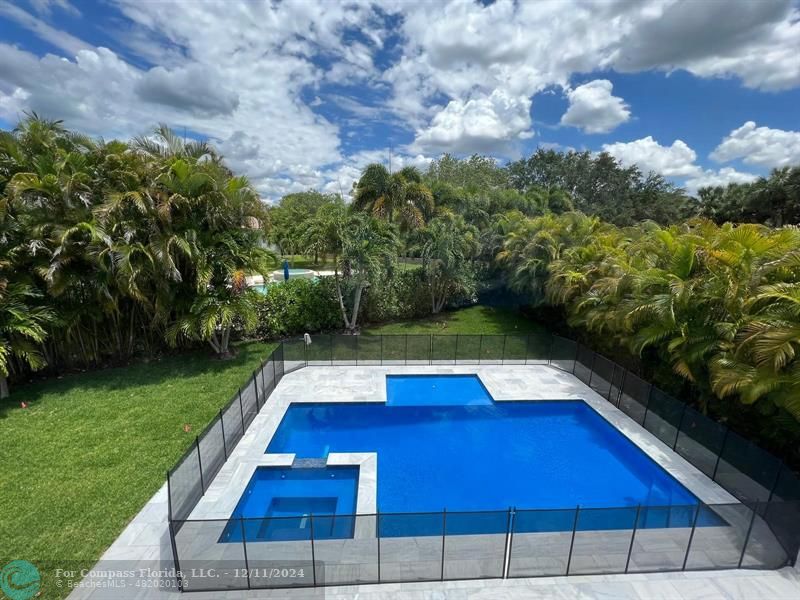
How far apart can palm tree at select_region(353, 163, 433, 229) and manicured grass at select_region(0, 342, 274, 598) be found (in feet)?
34.0

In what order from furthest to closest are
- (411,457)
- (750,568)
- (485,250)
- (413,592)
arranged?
1. (485,250)
2. (411,457)
3. (750,568)
4. (413,592)

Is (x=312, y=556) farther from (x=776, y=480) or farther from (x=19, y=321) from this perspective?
(x=19, y=321)

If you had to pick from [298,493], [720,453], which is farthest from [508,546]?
[720,453]

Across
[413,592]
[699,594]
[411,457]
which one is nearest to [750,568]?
[699,594]

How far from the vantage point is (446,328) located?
19.6 m

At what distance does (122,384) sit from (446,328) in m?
13.8

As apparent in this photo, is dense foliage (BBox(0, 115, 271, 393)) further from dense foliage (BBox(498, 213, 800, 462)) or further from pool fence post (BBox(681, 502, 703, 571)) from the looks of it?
pool fence post (BBox(681, 502, 703, 571))

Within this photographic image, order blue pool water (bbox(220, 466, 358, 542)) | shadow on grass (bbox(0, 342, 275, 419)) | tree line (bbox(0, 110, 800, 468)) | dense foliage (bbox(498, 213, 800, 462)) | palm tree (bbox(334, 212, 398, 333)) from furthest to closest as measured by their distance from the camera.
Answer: palm tree (bbox(334, 212, 398, 333)) < shadow on grass (bbox(0, 342, 275, 419)) < tree line (bbox(0, 110, 800, 468)) < blue pool water (bbox(220, 466, 358, 542)) < dense foliage (bbox(498, 213, 800, 462))

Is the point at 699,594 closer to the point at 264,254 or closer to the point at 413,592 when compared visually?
the point at 413,592

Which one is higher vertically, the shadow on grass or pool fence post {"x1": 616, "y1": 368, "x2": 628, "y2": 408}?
pool fence post {"x1": 616, "y1": 368, "x2": 628, "y2": 408}

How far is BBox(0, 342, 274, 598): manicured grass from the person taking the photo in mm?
6305

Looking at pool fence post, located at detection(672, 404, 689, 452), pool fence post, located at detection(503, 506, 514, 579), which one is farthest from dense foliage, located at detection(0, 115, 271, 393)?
pool fence post, located at detection(672, 404, 689, 452)

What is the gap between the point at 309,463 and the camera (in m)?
8.74

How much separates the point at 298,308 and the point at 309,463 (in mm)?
9152
